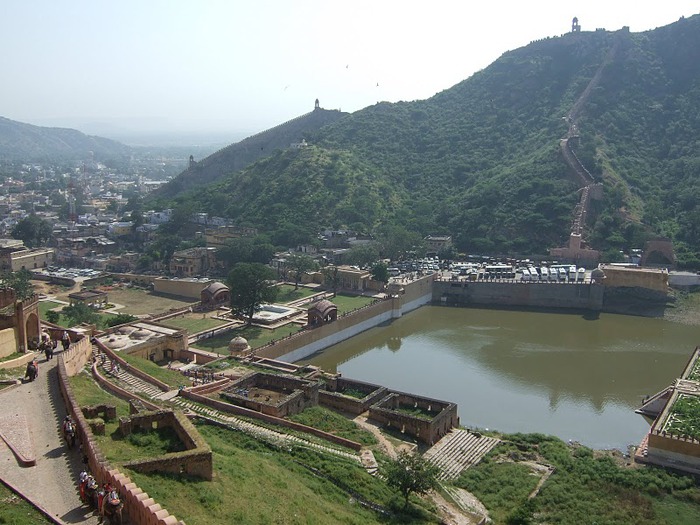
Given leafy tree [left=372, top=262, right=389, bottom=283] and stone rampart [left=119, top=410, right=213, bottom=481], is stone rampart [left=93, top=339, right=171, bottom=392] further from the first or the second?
leafy tree [left=372, top=262, right=389, bottom=283]

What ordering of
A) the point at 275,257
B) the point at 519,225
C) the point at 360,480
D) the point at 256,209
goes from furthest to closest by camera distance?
the point at 256,209 → the point at 519,225 → the point at 275,257 → the point at 360,480

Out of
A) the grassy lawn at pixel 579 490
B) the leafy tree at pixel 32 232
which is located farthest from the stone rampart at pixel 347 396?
the leafy tree at pixel 32 232

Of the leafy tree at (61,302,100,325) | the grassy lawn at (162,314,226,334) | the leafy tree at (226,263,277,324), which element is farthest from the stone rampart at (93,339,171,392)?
the leafy tree at (226,263,277,324)

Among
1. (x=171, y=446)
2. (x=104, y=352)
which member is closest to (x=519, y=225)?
(x=104, y=352)

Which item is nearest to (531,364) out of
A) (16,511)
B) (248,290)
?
(248,290)

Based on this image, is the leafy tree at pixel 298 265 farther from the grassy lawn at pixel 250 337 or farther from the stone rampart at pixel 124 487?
the stone rampart at pixel 124 487

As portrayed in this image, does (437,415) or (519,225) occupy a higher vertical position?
(519,225)

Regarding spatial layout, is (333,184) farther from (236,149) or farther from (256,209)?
(236,149)
